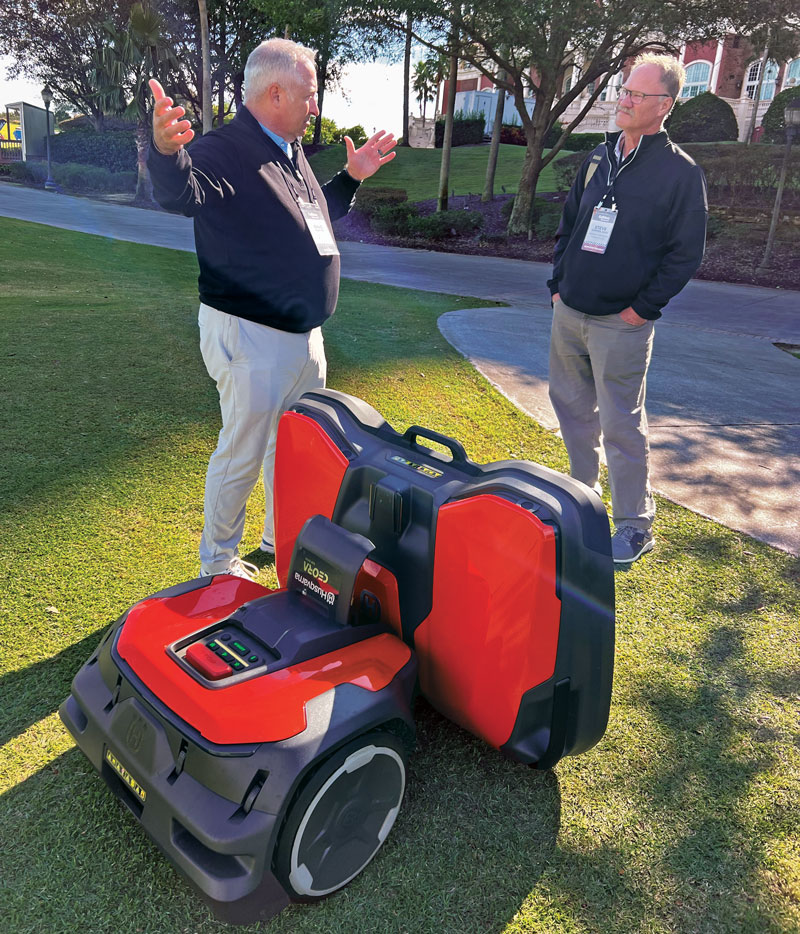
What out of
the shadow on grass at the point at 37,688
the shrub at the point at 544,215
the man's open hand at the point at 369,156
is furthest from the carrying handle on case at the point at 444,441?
the shrub at the point at 544,215

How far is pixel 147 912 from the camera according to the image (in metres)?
1.54

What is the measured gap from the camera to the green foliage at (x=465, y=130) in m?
38.8

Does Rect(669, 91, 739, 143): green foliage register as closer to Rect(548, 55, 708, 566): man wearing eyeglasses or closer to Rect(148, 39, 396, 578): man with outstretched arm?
Rect(548, 55, 708, 566): man wearing eyeglasses

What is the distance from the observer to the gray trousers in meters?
3.04

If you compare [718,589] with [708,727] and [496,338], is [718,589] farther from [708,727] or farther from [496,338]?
[496,338]

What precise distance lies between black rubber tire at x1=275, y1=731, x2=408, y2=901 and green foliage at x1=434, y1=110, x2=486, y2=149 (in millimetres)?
41075

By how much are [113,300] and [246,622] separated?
6.30 meters

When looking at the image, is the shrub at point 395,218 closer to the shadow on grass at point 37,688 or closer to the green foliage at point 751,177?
the green foliage at point 751,177

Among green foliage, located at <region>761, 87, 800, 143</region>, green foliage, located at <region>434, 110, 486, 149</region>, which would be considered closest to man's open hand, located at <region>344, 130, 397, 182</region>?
green foliage, located at <region>761, 87, 800, 143</region>

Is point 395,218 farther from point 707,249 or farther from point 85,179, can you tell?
point 85,179

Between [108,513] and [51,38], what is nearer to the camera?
[108,513]

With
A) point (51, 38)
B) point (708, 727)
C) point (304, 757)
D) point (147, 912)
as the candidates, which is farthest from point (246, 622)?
point (51, 38)

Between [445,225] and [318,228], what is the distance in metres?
16.5

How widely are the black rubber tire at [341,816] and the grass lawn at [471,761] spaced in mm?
81
